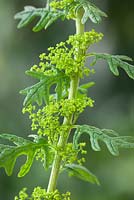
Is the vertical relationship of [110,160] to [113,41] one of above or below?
below

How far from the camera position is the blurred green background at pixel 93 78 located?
2.03m

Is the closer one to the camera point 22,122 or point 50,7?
point 50,7

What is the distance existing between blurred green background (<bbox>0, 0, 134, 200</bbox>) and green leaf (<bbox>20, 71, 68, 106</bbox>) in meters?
1.30

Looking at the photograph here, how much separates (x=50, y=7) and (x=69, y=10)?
7 cm

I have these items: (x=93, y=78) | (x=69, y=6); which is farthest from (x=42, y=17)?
(x=93, y=78)

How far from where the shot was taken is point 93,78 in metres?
2.06

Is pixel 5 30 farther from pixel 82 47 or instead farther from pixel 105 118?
pixel 82 47

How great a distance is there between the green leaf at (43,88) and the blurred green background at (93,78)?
130 centimetres

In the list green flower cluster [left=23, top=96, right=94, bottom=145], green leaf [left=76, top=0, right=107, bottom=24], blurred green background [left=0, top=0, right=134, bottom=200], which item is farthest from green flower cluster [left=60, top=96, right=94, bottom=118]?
blurred green background [left=0, top=0, right=134, bottom=200]

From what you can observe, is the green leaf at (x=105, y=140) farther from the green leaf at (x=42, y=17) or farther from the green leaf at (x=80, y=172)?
the green leaf at (x=42, y=17)

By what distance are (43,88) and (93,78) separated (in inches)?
52.7

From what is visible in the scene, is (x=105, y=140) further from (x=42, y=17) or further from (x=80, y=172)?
(x=42, y=17)

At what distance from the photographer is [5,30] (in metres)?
2.11

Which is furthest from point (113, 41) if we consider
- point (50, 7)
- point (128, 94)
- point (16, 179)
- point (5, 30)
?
point (50, 7)
